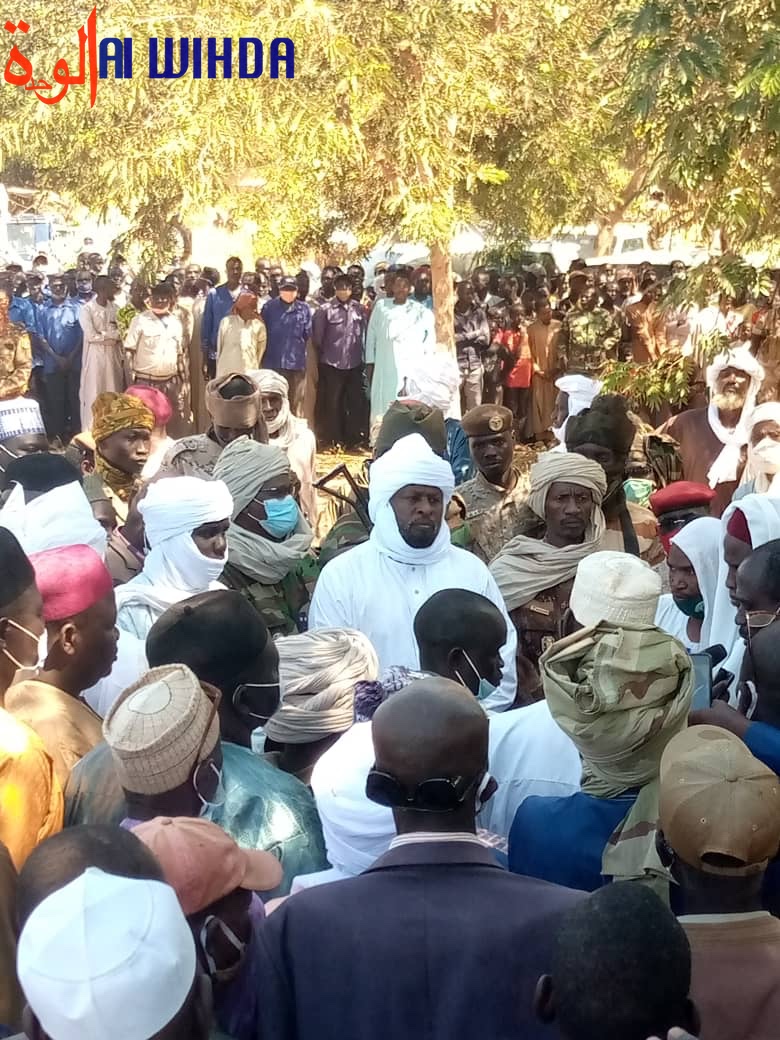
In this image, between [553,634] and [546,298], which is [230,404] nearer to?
[553,634]

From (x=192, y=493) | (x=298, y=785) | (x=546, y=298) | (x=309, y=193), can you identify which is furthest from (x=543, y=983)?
(x=546, y=298)

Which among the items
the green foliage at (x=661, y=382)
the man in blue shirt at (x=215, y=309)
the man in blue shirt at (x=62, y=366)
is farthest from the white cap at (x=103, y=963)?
the man in blue shirt at (x=62, y=366)

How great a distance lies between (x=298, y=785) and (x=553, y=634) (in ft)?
6.84

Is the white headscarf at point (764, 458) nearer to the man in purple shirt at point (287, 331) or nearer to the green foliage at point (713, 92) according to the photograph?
the green foliage at point (713, 92)

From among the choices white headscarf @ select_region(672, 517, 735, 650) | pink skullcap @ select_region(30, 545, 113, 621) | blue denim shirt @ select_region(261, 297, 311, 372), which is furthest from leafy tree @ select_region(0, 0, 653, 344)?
pink skullcap @ select_region(30, 545, 113, 621)

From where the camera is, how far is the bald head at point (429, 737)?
2.27m

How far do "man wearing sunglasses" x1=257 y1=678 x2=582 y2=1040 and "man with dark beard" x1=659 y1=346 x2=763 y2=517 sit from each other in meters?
5.14

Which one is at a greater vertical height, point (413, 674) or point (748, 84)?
point (748, 84)

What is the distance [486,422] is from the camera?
243 inches

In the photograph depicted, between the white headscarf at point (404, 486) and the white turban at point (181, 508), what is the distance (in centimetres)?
59

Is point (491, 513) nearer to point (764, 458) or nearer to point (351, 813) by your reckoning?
point (764, 458)

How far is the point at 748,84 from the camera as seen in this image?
5031mm

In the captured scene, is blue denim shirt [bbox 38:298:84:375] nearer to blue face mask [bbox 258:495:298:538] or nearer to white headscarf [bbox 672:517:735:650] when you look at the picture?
blue face mask [bbox 258:495:298:538]

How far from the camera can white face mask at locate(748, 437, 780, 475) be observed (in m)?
6.20
